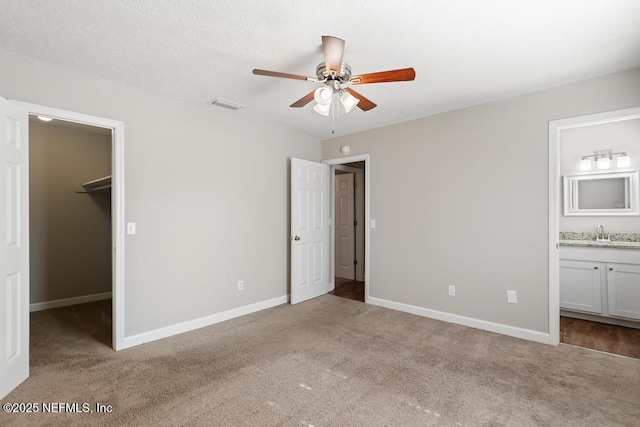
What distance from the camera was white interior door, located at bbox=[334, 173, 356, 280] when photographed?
6.00m

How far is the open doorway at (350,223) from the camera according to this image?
5.95 m

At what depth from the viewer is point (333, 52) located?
1.96m

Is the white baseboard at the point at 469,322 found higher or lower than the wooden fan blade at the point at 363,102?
lower

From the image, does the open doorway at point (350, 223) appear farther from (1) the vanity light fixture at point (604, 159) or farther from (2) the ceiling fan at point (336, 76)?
(2) the ceiling fan at point (336, 76)

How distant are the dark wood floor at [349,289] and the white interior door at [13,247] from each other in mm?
3597

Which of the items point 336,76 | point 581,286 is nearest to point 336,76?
point 336,76

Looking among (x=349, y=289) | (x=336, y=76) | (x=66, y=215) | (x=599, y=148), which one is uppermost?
(x=336, y=76)

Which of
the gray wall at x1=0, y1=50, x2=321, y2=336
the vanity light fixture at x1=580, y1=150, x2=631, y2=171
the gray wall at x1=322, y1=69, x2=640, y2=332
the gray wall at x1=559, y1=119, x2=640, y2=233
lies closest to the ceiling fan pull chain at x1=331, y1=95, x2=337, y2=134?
the gray wall at x1=322, y1=69, x2=640, y2=332

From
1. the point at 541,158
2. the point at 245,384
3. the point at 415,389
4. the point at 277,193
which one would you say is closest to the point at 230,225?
the point at 277,193

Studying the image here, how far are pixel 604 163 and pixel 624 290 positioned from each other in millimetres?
1547

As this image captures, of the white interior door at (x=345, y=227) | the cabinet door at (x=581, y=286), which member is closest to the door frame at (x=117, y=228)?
the white interior door at (x=345, y=227)

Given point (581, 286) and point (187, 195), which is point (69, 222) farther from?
point (581, 286)

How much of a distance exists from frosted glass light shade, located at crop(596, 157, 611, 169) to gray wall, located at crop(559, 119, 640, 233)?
0.14 feet

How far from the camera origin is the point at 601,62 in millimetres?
2504
